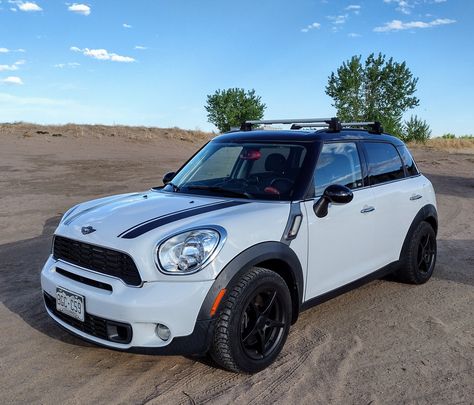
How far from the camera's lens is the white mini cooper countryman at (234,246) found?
328 centimetres

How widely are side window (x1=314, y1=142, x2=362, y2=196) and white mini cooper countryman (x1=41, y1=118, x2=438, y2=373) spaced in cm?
1

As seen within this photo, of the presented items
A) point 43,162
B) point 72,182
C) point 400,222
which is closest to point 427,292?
point 400,222

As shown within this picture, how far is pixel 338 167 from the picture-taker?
453cm

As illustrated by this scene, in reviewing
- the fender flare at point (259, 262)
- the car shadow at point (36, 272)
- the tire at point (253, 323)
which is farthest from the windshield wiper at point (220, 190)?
the car shadow at point (36, 272)

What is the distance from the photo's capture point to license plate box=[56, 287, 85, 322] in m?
3.47

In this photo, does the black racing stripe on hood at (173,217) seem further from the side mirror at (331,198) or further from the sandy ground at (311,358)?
the sandy ground at (311,358)

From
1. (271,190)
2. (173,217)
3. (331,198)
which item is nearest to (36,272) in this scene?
(173,217)

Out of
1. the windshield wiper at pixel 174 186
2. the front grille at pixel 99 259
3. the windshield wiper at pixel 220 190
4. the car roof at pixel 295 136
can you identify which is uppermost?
the car roof at pixel 295 136

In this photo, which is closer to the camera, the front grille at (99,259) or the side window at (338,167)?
the front grille at (99,259)

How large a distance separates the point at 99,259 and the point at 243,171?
165 cm

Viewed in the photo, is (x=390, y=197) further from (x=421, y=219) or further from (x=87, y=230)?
(x=87, y=230)

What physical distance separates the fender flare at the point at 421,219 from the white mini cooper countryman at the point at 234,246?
0.48 feet

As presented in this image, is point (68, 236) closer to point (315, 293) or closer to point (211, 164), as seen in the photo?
point (211, 164)

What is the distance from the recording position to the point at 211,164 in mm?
Result: 4945
